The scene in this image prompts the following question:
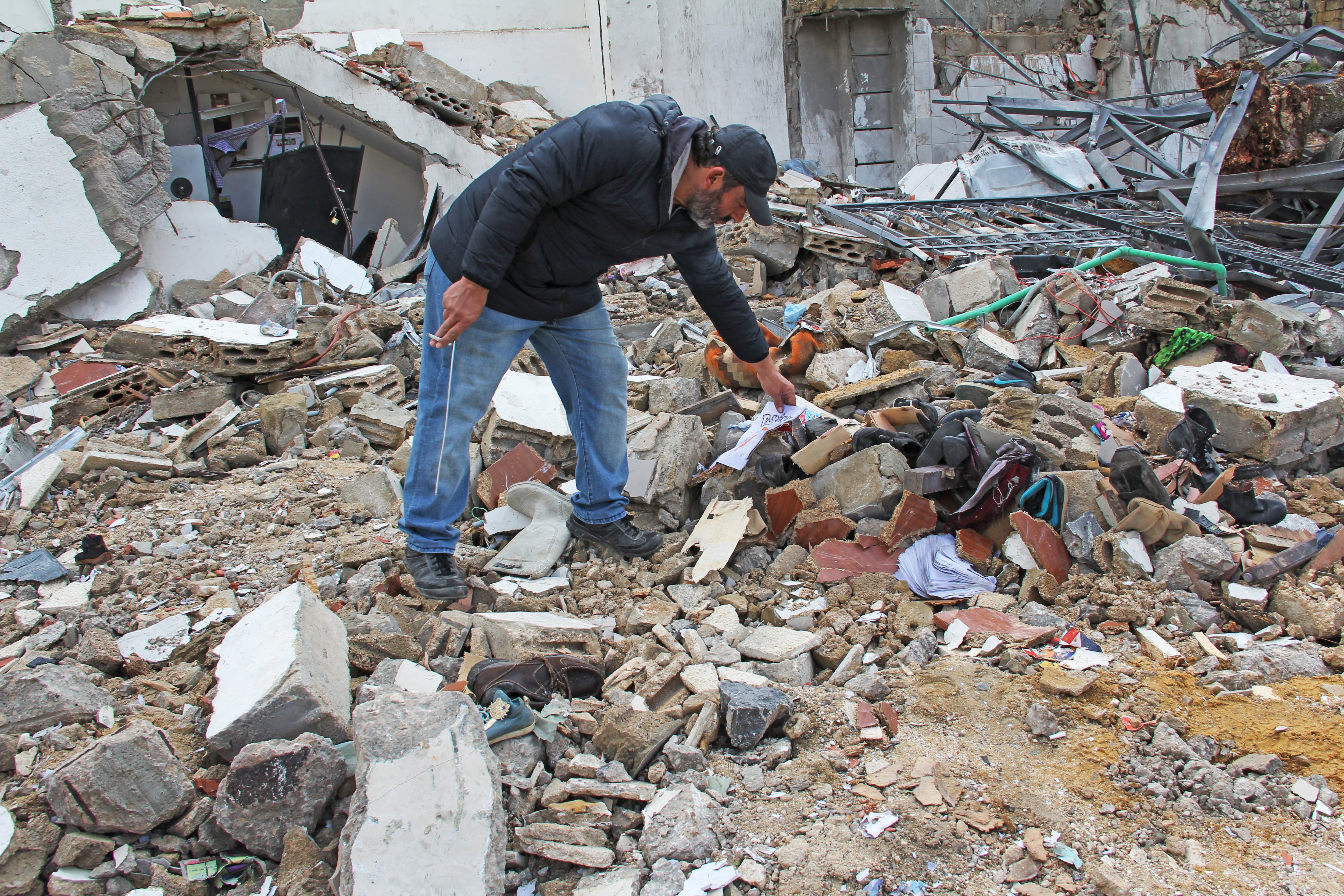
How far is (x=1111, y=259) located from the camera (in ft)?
17.7

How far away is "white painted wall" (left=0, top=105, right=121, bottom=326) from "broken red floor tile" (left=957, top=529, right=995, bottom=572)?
283 inches

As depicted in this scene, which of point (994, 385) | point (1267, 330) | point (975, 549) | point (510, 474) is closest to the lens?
point (975, 549)

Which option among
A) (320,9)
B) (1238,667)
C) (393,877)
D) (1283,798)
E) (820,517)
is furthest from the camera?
(320,9)

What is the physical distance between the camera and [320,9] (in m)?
10.2

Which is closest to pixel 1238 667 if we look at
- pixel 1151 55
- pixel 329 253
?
pixel 329 253

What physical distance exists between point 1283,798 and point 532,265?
7.45ft

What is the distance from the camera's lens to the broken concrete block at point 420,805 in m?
1.54

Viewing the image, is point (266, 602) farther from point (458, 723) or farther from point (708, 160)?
point (708, 160)

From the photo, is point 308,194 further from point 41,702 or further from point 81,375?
point 41,702

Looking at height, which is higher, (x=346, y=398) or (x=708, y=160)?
(x=708, y=160)

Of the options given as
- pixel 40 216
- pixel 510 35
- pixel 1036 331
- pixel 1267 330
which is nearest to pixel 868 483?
pixel 1036 331

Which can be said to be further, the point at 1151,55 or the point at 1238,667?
the point at 1151,55

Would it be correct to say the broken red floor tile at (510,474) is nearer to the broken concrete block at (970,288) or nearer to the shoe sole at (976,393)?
the shoe sole at (976,393)

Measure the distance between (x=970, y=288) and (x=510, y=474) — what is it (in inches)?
133
